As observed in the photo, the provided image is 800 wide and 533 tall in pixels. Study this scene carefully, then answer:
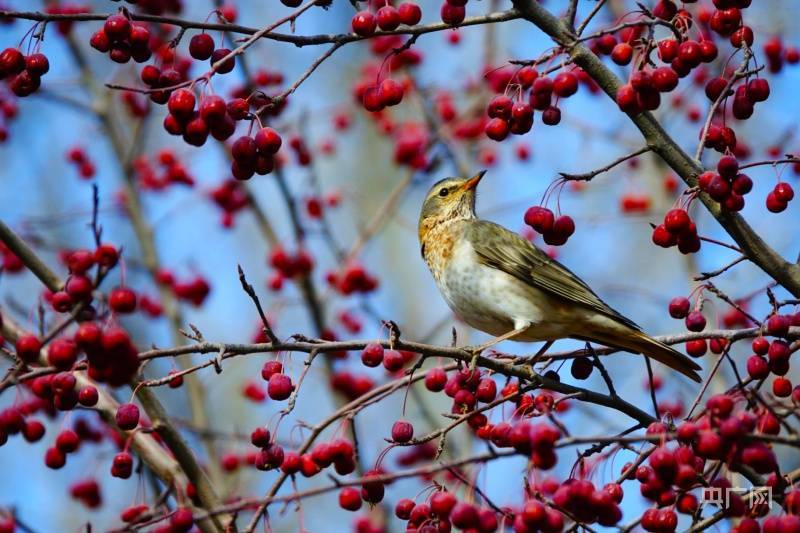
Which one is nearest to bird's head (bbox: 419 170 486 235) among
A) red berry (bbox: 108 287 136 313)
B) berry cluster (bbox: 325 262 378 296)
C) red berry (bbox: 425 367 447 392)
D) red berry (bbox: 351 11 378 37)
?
berry cluster (bbox: 325 262 378 296)

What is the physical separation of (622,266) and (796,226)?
246 cm

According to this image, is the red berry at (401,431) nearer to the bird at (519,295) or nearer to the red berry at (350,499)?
the red berry at (350,499)

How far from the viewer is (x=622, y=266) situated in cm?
1284

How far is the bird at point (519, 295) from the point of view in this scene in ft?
15.4

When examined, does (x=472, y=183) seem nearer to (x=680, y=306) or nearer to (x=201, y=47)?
(x=680, y=306)

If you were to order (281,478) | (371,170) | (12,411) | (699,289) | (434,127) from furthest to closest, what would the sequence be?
(371,170)
(434,127)
(699,289)
(12,411)
(281,478)

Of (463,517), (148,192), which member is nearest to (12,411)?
(463,517)

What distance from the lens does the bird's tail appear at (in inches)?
168

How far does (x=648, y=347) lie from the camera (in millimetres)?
4453

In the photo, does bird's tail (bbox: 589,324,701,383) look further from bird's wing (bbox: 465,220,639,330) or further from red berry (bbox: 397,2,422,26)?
red berry (bbox: 397,2,422,26)

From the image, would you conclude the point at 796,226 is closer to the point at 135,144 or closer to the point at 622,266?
the point at 622,266

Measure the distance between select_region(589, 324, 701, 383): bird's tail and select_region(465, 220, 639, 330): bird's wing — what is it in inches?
2.6

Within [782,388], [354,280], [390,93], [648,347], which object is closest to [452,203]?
[354,280]

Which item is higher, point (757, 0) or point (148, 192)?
point (757, 0)
